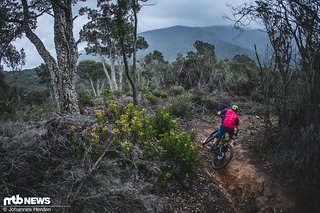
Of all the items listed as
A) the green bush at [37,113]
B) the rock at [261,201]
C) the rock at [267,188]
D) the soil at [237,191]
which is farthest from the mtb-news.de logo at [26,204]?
the rock at [267,188]

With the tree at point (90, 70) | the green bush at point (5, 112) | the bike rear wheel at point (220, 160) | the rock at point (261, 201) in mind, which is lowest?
the rock at point (261, 201)

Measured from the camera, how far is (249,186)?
664 cm

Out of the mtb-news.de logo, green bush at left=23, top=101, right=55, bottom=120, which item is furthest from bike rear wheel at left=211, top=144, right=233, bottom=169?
the mtb-news.de logo

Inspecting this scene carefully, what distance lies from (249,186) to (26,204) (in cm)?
504

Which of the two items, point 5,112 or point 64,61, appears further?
point 64,61

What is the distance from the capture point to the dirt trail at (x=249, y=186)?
6.17 meters

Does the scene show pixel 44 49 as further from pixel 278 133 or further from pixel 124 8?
pixel 278 133

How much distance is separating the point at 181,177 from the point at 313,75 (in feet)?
12.6

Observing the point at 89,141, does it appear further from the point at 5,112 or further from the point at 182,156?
the point at 5,112

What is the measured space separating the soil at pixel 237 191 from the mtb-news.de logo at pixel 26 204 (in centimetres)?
250

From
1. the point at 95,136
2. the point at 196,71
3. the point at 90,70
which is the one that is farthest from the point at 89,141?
the point at 90,70

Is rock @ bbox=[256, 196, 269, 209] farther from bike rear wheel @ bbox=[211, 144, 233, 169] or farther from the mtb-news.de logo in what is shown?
the mtb-news.de logo

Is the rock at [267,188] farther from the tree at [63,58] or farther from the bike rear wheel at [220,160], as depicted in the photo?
the tree at [63,58]

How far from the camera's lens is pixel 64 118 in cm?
540
